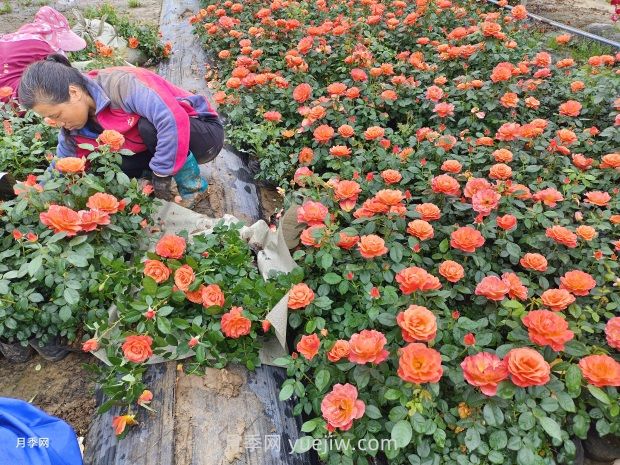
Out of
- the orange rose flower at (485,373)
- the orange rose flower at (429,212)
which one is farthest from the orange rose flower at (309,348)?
the orange rose flower at (429,212)

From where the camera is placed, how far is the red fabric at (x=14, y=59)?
293 cm

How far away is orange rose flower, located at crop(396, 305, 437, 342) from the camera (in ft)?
3.95

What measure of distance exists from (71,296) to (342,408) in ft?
3.42

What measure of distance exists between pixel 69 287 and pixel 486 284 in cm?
149

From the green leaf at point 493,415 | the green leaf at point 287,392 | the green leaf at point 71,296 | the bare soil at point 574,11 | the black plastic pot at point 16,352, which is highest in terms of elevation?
the green leaf at point 493,415

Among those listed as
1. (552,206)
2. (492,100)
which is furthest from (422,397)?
(492,100)

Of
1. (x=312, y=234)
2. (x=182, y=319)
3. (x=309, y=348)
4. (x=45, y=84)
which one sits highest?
(x=45, y=84)

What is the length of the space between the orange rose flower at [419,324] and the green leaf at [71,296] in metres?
1.15

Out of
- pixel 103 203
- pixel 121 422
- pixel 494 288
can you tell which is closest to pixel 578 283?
pixel 494 288

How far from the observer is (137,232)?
1.83 metres

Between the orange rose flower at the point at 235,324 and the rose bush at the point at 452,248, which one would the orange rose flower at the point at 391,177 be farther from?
the orange rose flower at the point at 235,324

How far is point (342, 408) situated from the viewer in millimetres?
1233

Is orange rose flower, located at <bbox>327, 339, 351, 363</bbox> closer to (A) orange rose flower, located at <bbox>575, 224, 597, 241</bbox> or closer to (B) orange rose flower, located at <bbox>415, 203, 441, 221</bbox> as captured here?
(B) orange rose flower, located at <bbox>415, 203, 441, 221</bbox>

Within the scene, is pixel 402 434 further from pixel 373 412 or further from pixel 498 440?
pixel 498 440
